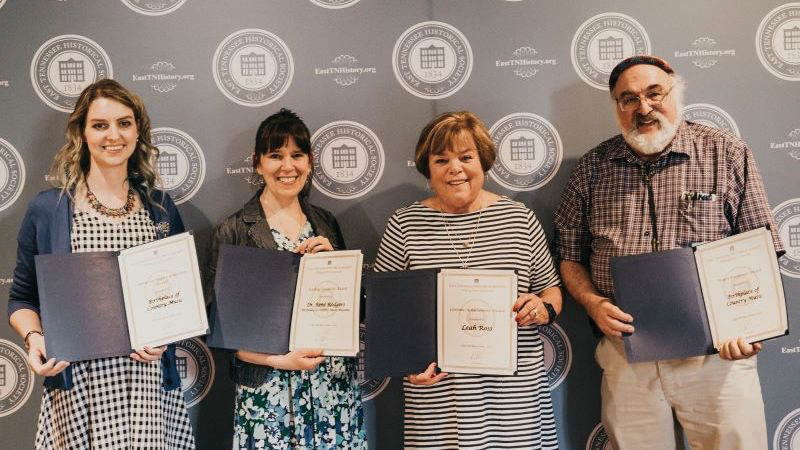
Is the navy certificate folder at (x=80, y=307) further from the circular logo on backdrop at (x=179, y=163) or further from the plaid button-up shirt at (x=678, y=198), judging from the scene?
the plaid button-up shirt at (x=678, y=198)

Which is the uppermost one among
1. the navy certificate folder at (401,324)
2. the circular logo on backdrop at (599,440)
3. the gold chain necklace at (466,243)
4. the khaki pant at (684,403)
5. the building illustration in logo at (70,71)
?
the building illustration in logo at (70,71)

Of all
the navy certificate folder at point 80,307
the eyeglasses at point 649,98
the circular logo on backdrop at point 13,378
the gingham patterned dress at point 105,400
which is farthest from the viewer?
the circular logo on backdrop at point 13,378

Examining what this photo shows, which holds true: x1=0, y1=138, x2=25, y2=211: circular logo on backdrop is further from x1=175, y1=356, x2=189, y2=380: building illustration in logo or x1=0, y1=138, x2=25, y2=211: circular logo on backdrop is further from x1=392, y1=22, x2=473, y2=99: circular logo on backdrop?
x1=392, y1=22, x2=473, y2=99: circular logo on backdrop

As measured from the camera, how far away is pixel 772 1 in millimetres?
2990

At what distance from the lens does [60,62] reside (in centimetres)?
296

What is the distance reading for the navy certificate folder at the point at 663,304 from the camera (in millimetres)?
2348

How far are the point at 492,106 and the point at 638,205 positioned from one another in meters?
0.79

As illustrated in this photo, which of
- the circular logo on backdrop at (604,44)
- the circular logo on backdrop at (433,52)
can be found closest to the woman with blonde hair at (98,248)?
the circular logo on backdrop at (433,52)

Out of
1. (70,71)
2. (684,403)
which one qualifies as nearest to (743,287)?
(684,403)

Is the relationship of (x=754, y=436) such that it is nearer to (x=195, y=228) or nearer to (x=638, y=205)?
(x=638, y=205)

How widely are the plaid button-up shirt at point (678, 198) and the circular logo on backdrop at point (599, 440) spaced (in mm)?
747

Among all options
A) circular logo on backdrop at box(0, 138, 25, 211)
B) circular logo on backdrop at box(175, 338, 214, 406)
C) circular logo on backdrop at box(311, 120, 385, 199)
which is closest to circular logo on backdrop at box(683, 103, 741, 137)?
circular logo on backdrop at box(311, 120, 385, 199)

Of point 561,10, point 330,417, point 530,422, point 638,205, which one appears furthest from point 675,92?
point 330,417

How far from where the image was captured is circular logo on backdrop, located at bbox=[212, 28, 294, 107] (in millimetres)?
2977
